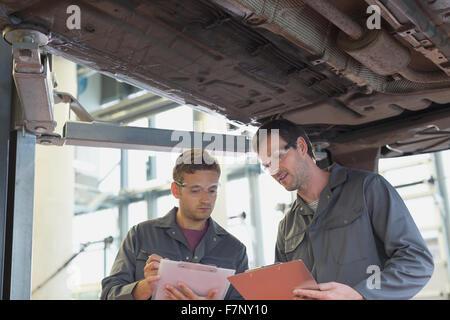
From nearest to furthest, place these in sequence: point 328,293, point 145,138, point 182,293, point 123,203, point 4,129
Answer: point 328,293
point 182,293
point 4,129
point 145,138
point 123,203

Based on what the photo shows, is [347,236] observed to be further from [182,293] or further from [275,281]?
[182,293]

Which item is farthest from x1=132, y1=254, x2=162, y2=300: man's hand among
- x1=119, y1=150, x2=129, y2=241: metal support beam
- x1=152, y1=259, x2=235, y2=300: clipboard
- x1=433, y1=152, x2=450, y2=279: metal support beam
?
x1=119, y1=150, x2=129, y2=241: metal support beam

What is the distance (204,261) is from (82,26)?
114cm

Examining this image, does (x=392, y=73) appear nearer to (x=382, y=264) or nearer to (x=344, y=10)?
(x=344, y=10)

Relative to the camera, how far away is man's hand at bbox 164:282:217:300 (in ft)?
6.23

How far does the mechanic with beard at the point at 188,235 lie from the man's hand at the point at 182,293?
443 millimetres

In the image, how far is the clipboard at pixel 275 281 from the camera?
1781 mm

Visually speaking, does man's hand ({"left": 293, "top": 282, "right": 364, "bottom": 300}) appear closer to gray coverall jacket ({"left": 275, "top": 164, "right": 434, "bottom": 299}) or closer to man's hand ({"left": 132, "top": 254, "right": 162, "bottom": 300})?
gray coverall jacket ({"left": 275, "top": 164, "right": 434, "bottom": 299})

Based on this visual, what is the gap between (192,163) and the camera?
256 cm

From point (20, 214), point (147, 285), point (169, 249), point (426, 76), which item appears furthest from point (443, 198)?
point (20, 214)

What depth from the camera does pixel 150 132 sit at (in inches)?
104

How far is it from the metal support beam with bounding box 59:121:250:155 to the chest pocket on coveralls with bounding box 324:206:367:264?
2.60 feet

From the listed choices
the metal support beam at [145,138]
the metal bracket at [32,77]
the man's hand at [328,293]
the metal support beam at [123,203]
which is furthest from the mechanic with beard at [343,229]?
the metal support beam at [123,203]

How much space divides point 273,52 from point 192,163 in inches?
25.9
